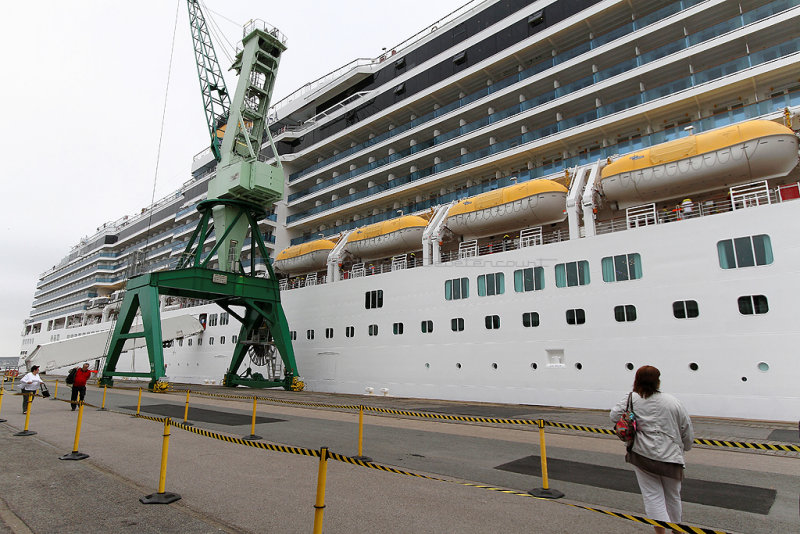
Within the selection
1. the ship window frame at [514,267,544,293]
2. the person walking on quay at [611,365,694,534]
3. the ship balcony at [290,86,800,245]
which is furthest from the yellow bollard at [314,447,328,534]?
the ship balcony at [290,86,800,245]

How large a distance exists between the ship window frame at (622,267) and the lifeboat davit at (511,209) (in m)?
3.30

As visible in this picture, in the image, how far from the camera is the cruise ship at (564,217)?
40.4 feet

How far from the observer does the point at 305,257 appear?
2622 centimetres

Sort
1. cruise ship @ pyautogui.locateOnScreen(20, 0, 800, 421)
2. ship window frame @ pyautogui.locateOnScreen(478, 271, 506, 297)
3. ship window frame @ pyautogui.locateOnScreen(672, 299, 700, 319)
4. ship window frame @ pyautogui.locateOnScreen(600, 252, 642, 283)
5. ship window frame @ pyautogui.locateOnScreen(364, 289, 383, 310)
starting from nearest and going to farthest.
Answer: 1. cruise ship @ pyautogui.locateOnScreen(20, 0, 800, 421)
2. ship window frame @ pyautogui.locateOnScreen(672, 299, 700, 319)
3. ship window frame @ pyautogui.locateOnScreen(600, 252, 642, 283)
4. ship window frame @ pyautogui.locateOnScreen(478, 271, 506, 297)
5. ship window frame @ pyautogui.locateOnScreen(364, 289, 383, 310)

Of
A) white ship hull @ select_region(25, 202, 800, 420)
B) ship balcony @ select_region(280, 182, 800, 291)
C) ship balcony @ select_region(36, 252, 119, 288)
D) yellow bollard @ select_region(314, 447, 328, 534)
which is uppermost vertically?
ship balcony @ select_region(36, 252, 119, 288)

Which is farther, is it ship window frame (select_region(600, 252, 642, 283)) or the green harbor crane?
the green harbor crane

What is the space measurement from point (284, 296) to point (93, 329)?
33.1m

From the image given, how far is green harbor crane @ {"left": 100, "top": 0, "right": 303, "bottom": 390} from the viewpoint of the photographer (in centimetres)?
2125

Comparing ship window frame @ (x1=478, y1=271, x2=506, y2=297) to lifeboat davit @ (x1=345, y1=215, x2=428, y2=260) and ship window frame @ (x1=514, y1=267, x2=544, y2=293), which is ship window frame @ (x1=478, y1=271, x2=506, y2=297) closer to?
ship window frame @ (x1=514, y1=267, x2=544, y2=293)

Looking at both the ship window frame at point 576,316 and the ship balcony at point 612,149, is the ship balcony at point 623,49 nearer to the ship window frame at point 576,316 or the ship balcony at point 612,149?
the ship balcony at point 612,149

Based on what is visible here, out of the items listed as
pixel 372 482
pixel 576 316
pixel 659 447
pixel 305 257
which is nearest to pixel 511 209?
pixel 576 316

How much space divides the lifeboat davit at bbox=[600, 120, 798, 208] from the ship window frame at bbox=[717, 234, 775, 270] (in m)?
2.43

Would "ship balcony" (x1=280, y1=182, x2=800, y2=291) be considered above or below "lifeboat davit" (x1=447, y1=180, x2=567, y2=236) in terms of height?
below

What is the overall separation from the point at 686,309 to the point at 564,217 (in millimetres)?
5816
